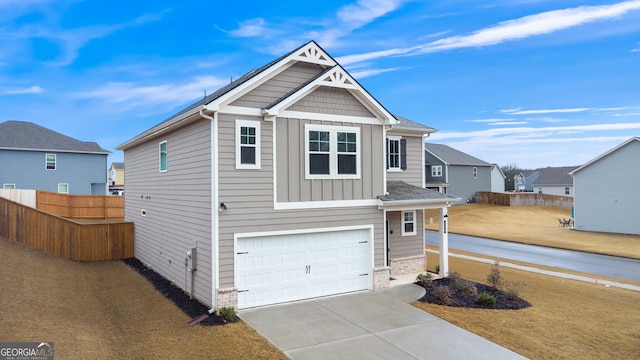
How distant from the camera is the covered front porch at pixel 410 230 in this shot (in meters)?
13.9

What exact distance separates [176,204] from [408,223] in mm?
8876

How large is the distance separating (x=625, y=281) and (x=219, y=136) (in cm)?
1681

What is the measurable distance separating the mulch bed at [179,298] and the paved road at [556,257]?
648 inches

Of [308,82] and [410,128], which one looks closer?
[308,82]

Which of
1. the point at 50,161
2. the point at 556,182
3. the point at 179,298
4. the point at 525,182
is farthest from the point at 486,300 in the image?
the point at 525,182

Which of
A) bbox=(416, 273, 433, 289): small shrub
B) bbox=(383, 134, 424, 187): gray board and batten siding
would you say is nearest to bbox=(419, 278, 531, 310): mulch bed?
bbox=(416, 273, 433, 289): small shrub

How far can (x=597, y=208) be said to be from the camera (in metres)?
32.1

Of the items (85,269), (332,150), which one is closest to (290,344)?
(332,150)

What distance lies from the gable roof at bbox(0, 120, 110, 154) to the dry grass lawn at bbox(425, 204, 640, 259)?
31729mm

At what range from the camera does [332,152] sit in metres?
12.0

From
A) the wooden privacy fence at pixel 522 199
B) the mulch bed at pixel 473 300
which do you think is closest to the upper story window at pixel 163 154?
the mulch bed at pixel 473 300

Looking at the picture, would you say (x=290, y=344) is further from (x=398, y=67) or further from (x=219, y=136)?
(x=398, y=67)

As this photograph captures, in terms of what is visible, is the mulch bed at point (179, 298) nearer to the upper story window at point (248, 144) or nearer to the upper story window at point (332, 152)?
the upper story window at point (248, 144)

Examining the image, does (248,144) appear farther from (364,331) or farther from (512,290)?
(512,290)
